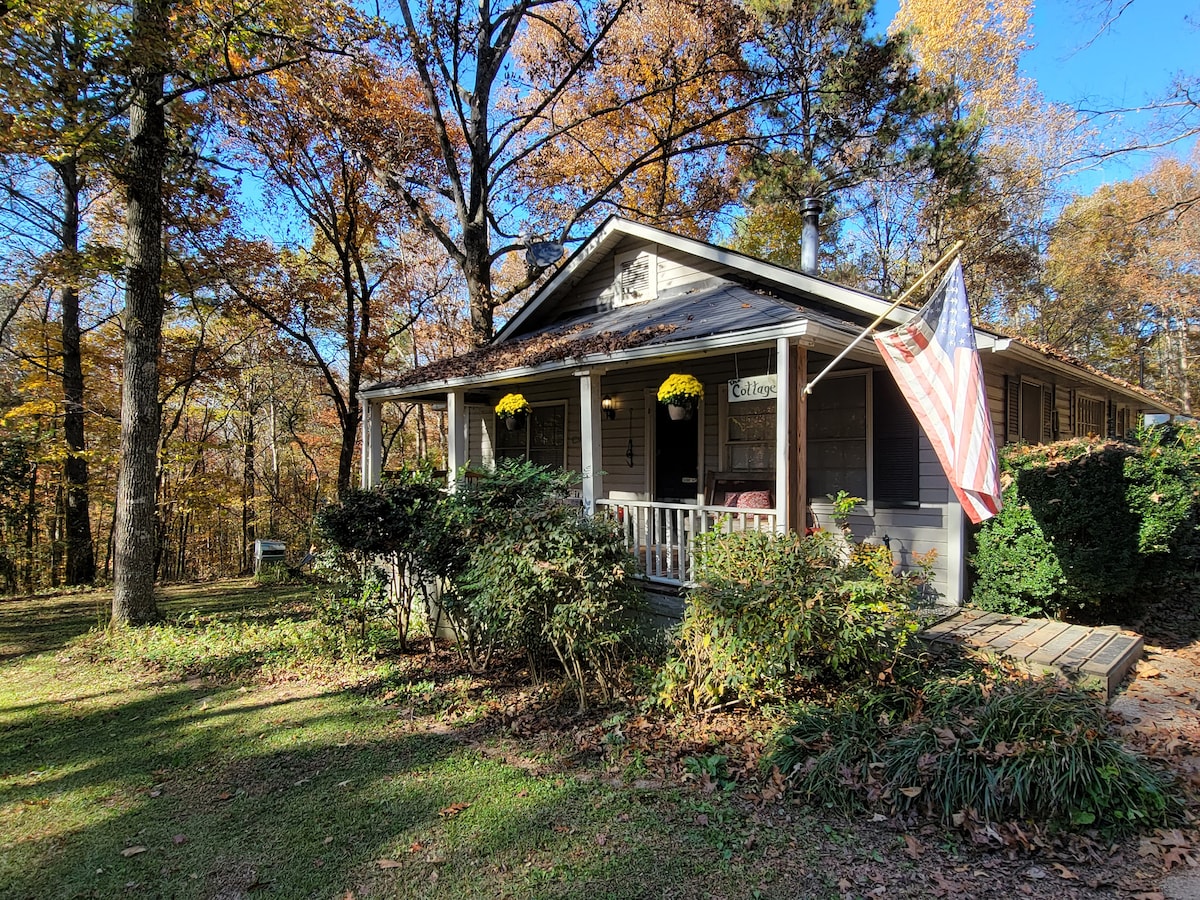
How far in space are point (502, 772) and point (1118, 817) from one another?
3.44 m

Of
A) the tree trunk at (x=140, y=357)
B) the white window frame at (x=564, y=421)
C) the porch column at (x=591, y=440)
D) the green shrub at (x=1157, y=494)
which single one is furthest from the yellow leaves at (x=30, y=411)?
the green shrub at (x=1157, y=494)

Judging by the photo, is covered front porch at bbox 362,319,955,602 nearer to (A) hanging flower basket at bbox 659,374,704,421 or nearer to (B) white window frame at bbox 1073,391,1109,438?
(A) hanging flower basket at bbox 659,374,704,421

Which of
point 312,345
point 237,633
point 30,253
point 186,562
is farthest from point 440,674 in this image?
point 186,562

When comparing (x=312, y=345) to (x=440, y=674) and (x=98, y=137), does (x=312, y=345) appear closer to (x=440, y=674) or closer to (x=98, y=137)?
(x=98, y=137)

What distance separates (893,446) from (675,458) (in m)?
2.93

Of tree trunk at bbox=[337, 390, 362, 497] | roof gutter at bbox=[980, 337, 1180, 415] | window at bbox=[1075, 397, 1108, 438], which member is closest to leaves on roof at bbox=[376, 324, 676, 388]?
roof gutter at bbox=[980, 337, 1180, 415]

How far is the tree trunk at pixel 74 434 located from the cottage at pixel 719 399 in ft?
23.9

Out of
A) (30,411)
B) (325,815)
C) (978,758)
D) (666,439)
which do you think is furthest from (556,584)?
(30,411)

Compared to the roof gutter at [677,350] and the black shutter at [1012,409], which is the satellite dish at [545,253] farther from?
the black shutter at [1012,409]

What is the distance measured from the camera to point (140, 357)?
25.4 ft

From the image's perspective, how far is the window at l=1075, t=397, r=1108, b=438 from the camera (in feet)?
34.5

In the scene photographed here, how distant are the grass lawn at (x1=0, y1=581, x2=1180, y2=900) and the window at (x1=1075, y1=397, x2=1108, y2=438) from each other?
32.1ft

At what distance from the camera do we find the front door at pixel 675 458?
8.50 metres

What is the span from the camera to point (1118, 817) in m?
3.11
